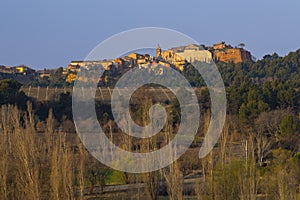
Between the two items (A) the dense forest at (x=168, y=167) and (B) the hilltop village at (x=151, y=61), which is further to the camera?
(B) the hilltop village at (x=151, y=61)

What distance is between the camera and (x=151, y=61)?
33.3 meters

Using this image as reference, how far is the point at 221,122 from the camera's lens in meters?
16.0

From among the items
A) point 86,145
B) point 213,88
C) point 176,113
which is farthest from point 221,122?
point 213,88

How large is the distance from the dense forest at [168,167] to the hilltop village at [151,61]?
5948 millimetres

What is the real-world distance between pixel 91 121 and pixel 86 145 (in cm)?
476

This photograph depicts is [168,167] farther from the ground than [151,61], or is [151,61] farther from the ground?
[151,61]

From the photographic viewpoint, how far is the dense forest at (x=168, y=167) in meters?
10.7

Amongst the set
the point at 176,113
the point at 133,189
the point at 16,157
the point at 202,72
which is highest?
the point at 202,72

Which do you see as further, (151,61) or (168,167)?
(151,61)

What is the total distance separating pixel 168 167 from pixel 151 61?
20.9 meters

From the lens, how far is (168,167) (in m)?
12.8

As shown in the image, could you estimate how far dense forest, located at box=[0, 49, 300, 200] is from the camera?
10.7 metres

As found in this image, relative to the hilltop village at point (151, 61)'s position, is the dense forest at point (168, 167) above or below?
below

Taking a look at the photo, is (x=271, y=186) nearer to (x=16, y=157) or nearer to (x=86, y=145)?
(x=16, y=157)
